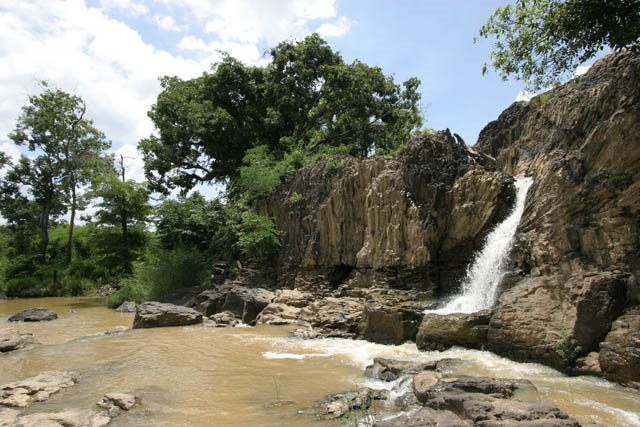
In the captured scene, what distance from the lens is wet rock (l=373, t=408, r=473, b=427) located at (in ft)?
13.9

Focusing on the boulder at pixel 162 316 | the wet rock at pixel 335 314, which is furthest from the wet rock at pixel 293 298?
the boulder at pixel 162 316

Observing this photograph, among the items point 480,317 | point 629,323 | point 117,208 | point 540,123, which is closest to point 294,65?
point 117,208

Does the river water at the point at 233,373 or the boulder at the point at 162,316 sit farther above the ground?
the boulder at the point at 162,316

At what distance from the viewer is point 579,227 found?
9.16 meters

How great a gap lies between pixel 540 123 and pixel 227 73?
15372mm

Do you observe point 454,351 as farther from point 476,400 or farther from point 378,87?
point 378,87

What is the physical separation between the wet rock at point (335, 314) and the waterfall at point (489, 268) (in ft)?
6.69

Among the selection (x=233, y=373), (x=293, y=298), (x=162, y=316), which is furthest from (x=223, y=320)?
(x=233, y=373)

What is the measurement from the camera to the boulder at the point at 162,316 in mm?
12431

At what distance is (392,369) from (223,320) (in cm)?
740

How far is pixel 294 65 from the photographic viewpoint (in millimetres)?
21938

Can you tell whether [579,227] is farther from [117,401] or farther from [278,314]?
[117,401]

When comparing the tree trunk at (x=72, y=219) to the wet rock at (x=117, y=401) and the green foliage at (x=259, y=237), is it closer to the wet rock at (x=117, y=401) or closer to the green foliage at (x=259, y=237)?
the green foliage at (x=259, y=237)

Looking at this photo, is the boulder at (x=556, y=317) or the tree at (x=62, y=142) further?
the tree at (x=62, y=142)
